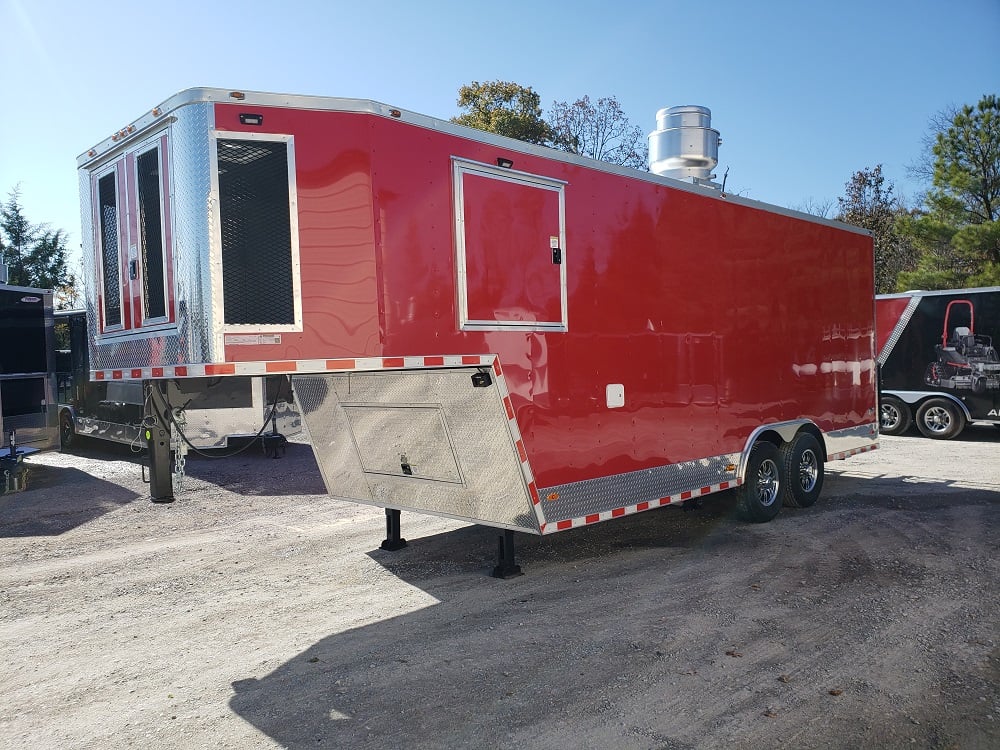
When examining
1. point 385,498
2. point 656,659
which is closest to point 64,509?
point 385,498

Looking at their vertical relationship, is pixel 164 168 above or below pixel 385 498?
above

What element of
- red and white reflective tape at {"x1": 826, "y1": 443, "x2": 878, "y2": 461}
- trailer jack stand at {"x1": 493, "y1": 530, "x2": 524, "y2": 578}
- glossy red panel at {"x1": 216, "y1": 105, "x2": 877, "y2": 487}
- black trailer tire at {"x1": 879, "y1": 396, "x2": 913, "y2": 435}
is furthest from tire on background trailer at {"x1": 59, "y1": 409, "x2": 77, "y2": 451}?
black trailer tire at {"x1": 879, "y1": 396, "x2": 913, "y2": 435}

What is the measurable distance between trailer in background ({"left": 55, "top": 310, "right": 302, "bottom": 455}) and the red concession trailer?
141cm

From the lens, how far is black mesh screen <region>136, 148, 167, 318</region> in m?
4.91

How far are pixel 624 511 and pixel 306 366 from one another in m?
2.89

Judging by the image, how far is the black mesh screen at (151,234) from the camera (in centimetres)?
491

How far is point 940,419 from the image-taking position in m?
14.3

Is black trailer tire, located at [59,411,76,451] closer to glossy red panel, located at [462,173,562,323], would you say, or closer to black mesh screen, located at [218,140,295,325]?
black mesh screen, located at [218,140,295,325]

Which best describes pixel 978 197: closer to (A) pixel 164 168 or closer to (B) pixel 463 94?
(B) pixel 463 94

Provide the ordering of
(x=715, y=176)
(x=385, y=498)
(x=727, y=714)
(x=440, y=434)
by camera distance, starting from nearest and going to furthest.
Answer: (x=727, y=714) < (x=440, y=434) < (x=385, y=498) < (x=715, y=176)

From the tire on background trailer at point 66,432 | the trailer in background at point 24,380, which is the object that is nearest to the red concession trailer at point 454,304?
the trailer in background at point 24,380

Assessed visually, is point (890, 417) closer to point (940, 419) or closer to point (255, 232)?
point (940, 419)

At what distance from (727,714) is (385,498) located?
3496 mm

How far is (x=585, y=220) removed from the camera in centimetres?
584
